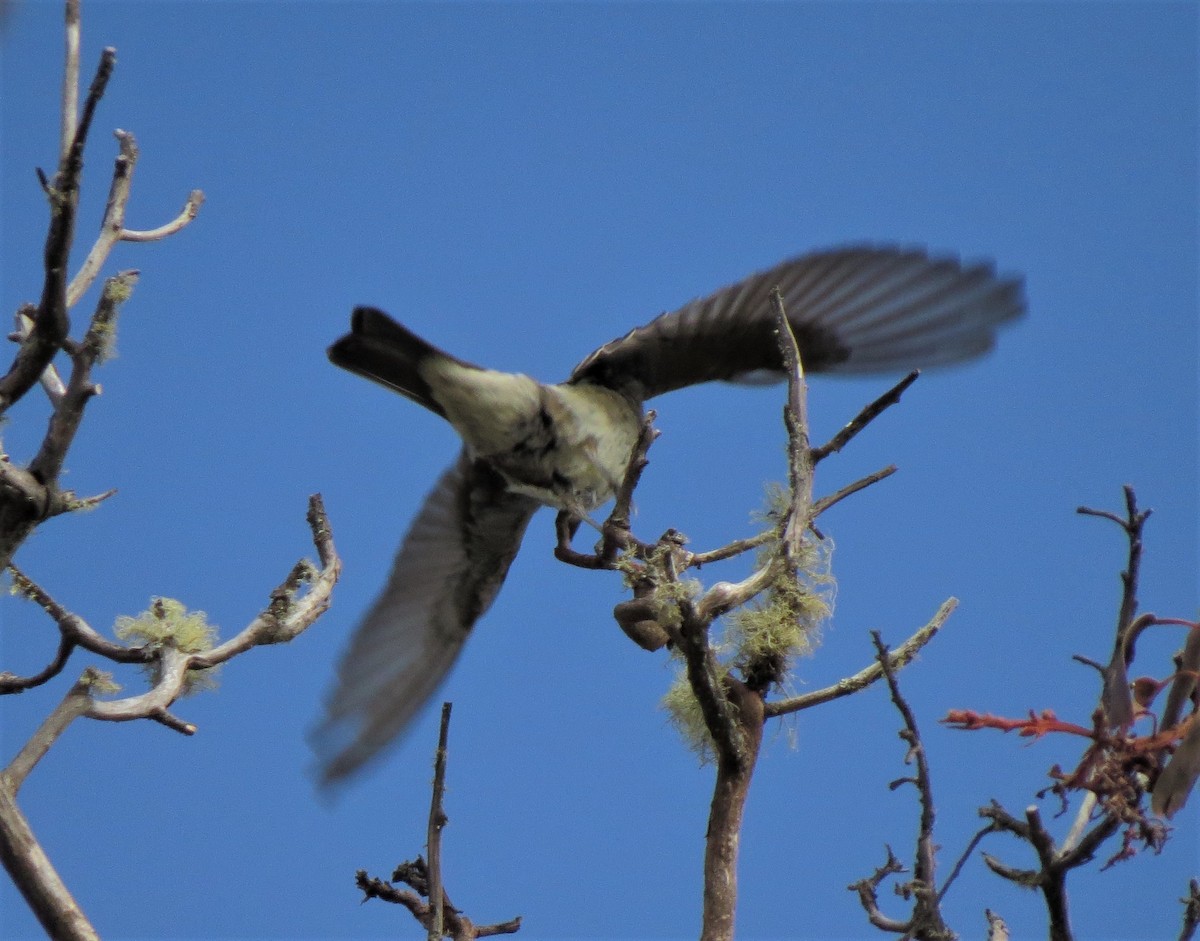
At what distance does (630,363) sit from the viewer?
4.06m

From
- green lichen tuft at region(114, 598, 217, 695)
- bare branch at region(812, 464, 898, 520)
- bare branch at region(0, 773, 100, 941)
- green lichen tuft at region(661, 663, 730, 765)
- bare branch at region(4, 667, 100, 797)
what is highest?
bare branch at region(812, 464, 898, 520)

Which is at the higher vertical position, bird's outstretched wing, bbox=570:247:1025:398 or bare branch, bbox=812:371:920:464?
bird's outstretched wing, bbox=570:247:1025:398

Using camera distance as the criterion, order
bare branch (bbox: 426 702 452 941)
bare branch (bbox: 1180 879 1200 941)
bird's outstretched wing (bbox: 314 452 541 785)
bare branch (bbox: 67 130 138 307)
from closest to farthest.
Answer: bare branch (bbox: 1180 879 1200 941) → bare branch (bbox: 426 702 452 941) → bare branch (bbox: 67 130 138 307) → bird's outstretched wing (bbox: 314 452 541 785)

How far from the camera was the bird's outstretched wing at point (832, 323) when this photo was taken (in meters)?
3.82

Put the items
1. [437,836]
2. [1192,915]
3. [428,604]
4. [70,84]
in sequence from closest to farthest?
[1192,915] < [437,836] < [70,84] < [428,604]

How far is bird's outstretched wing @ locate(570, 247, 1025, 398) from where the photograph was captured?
3.82 m

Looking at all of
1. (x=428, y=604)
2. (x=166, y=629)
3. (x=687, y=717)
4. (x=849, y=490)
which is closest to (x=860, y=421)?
(x=849, y=490)

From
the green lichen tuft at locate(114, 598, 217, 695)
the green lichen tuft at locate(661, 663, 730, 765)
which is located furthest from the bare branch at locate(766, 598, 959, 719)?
the green lichen tuft at locate(114, 598, 217, 695)

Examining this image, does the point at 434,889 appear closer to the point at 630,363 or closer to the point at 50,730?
the point at 50,730

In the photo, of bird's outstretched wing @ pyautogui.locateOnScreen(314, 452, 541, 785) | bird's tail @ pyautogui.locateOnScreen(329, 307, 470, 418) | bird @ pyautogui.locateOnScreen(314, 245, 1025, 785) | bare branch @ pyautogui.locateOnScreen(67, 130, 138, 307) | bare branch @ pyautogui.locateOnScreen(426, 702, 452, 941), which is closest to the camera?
→ bare branch @ pyautogui.locateOnScreen(426, 702, 452, 941)

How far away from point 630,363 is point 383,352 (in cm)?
71

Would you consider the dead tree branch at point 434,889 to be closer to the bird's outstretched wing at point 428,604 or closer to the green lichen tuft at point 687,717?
the green lichen tuft at point 687,717

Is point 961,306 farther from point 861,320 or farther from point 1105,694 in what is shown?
point 1105,694

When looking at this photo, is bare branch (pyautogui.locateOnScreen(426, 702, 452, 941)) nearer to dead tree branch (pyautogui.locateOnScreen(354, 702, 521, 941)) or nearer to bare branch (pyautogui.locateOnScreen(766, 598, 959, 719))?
dead tree branch (pyautogui.locateOnScreen(354, 702, 521, 941))
